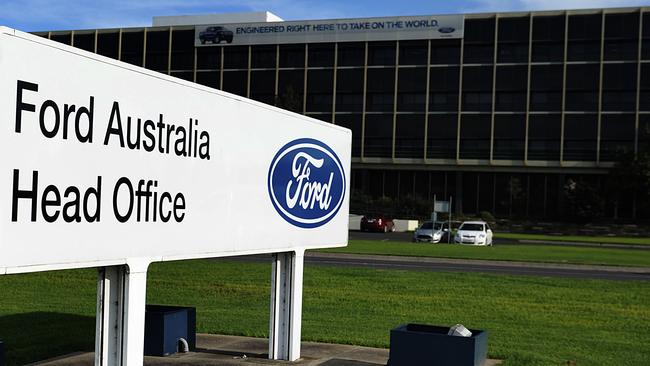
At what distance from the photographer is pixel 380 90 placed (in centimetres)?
7638

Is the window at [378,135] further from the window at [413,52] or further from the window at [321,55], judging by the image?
the window at [321,55]

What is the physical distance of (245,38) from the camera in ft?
263

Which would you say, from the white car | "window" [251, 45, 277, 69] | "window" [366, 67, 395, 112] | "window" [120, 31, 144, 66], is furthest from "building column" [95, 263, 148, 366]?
"window" [120, 31, 144, 66]

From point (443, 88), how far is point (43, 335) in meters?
65.1

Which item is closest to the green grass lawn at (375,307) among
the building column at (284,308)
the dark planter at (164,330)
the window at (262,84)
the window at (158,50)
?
the dark planter at (164,330)

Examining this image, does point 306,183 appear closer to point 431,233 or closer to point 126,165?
point 126,165

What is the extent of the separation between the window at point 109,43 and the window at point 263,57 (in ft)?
47.7

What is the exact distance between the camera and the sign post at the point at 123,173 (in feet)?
17.3

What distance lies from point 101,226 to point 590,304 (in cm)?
1301

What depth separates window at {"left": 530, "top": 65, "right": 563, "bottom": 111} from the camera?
71000mm

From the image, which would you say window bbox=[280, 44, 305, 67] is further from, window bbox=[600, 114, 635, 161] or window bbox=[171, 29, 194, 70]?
window bbox=[600, 114, 635, 161]

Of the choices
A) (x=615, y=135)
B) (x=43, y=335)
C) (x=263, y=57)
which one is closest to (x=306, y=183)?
(x=43, y=335)

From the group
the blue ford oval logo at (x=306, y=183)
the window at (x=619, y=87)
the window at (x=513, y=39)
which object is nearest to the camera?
the blue ford oval logo at (x=306, y=183)

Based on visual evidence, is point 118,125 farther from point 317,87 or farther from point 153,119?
point 317,87
